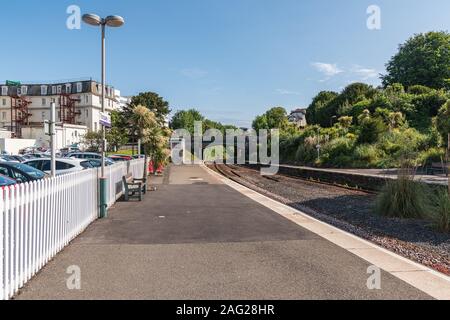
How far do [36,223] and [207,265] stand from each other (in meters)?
2.63

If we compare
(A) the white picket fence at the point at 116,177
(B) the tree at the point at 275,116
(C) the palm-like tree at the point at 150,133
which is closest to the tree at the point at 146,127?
(C) the palm-like tree at the point at 150,133

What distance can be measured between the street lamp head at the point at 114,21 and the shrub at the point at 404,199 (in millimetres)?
9395

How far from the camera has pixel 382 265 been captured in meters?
6.07

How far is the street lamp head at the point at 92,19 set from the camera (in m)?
10.7

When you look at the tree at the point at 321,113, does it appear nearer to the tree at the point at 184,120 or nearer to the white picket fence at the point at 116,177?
the tree at the point at 184,120

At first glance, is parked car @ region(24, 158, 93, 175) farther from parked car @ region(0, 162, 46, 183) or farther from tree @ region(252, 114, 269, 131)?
tree @ region(252, 114, 269, 131)

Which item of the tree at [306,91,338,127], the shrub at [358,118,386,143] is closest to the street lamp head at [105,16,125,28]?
the shrub at [358,118,386,143]

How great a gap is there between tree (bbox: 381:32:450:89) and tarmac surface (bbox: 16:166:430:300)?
205 feet

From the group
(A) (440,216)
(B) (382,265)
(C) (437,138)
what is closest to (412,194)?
(A) (440,216)

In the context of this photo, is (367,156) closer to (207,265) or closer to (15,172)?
(15,172)

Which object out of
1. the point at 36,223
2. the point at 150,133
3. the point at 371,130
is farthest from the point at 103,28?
the point at 371,130

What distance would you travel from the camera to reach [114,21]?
11312 millimetres

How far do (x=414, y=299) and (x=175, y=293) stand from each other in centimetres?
289
